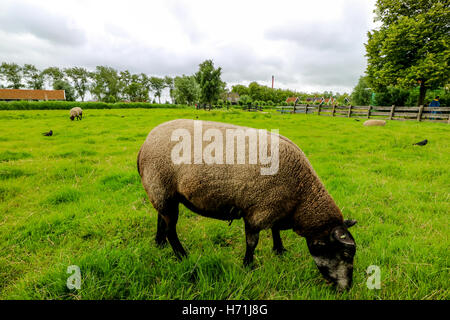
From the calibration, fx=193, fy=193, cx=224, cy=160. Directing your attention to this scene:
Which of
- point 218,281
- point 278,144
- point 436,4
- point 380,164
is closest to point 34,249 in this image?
point 218,281

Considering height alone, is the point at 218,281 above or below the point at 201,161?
below

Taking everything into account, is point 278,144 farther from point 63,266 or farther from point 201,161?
point 63,266

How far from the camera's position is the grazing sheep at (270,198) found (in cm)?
225

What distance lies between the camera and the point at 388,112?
23.5 meters

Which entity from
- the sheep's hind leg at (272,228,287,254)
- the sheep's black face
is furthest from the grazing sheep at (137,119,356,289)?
the sheep's hind leg at (272,228,287,254)

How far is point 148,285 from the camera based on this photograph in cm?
212

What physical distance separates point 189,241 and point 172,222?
76 cm

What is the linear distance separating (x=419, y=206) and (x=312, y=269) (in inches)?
131

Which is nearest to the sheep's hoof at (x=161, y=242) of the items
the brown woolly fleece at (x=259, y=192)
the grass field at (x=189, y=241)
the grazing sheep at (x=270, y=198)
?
the grass field at (x=189, y=241)

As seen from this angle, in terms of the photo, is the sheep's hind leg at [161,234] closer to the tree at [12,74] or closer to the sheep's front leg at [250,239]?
the sheep's front leg at [250,239]

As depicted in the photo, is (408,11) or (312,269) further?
(408,11)

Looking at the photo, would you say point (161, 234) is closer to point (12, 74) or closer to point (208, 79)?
point (208, 79)

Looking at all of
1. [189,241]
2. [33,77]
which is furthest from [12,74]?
[189,241]
